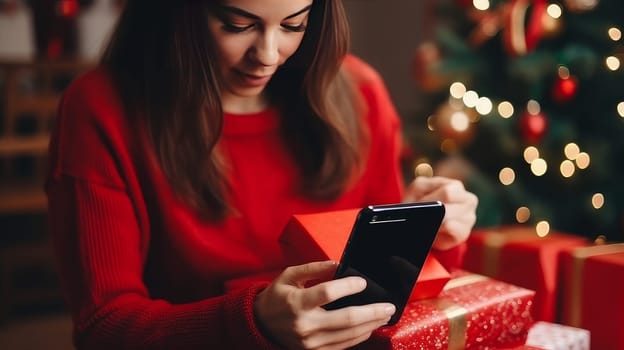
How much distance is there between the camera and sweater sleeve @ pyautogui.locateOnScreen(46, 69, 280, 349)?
0.82 metres

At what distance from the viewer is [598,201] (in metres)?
1.82

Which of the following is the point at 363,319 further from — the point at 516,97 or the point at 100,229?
the point at 516,97

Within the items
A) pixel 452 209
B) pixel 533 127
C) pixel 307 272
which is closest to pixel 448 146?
pixel 533 127

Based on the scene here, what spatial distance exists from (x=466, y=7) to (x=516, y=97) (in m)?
0.30

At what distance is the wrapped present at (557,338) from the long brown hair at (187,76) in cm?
43

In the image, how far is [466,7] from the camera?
2074 mm

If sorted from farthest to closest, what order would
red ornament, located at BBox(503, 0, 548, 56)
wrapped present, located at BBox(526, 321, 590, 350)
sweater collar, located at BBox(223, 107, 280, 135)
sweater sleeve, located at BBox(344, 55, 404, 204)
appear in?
red ornament, located at BBox(503, 0, 548, 56) → sweater sleeve, located at BBox(344, 55, 404, 204) → sweater collar, located at BBox(223, 107, 280, 135) → wrapped present, located at BBox(526, 321, 590, 350)

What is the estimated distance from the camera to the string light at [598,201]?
1.82 m

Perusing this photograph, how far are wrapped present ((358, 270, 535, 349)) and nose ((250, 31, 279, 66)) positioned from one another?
0.34 meters

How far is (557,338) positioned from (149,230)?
0.55 metres

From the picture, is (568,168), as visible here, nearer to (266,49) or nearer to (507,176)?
(507,176)

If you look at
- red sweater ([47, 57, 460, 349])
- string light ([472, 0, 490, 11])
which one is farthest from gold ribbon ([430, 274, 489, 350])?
string light ([472, 0, 490, 11])

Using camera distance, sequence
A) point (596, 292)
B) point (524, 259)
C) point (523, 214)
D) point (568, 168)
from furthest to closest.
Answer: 1. point (523, 214)
2. point (568, 168)
3. point (524, 259)
4. point (596, 292)

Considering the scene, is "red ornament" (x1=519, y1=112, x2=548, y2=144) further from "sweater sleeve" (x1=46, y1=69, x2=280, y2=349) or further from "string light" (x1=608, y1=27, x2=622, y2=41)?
"sweater sleeve" (x1=46, y1=69, x2=280, y2=349)
